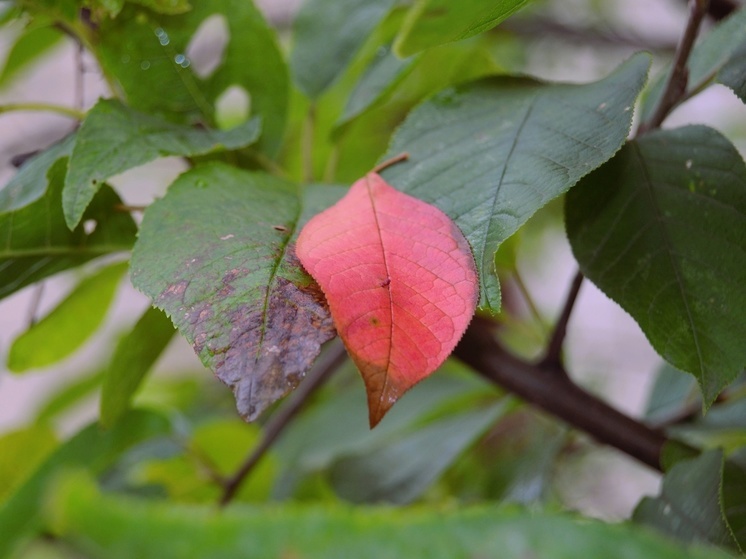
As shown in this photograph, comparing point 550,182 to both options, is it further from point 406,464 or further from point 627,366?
point 627,366

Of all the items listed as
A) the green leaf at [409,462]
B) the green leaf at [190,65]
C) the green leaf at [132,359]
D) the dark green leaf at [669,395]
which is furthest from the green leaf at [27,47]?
the dark green leaf at [669,395]

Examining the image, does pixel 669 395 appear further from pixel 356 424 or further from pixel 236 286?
pixel 236 286

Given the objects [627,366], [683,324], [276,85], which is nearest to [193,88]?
[276,85]

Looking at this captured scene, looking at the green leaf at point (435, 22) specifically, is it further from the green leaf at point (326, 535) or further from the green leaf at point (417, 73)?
the green leaf at point (326, 535)

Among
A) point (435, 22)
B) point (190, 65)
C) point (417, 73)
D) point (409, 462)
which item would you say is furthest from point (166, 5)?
point (409, 462)

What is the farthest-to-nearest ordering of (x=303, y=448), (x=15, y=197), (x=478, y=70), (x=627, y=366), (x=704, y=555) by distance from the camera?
(x=627, y=366)
(x=303, y=448)
(x=478, y=70)
(x=15, y=197)
(x=704, y=555)

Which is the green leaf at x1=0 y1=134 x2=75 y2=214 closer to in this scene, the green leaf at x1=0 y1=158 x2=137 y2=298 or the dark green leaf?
the green leaf at x1=0 y1=158 x2=137 y2=298

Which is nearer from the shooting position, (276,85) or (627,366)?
(276,85)
